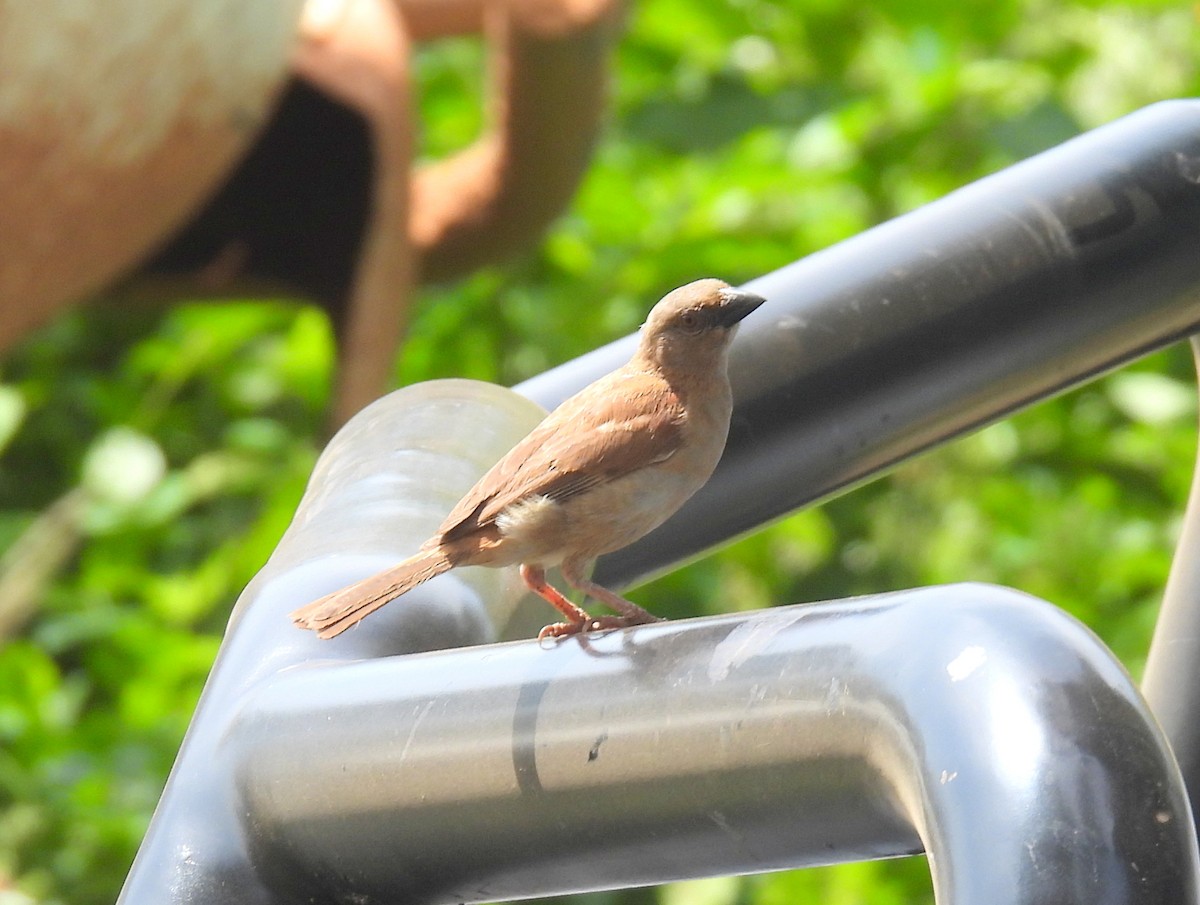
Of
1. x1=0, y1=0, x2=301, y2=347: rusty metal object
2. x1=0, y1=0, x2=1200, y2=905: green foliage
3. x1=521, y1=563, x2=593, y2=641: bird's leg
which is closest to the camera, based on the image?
x1=521, y1=563, x2=593, y2=641: bird's leg

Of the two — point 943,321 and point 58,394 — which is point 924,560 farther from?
point 943,321

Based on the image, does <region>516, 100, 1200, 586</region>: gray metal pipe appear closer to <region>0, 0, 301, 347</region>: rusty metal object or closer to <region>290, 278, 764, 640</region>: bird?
<region>290, 278, 764, 640</region>: bird

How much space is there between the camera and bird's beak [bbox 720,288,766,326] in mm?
1240

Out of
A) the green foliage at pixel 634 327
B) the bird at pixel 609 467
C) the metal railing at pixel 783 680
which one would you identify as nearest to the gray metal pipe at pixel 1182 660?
the metal railing at pixel 783 680

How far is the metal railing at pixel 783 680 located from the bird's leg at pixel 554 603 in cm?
5

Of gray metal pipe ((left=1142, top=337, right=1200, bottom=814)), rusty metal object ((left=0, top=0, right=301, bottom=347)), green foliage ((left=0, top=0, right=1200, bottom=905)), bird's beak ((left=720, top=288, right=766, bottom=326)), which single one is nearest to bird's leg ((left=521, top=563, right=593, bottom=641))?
bird's beak ((left=720, top=288, right=766, bottom=326))

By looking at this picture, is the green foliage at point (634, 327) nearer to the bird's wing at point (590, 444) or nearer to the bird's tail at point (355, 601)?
the bird's wing at point (590, 444)

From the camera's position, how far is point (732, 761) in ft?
2.35

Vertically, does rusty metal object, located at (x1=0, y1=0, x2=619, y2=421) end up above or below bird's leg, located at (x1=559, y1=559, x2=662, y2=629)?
above

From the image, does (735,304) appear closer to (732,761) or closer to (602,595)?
(602,595)

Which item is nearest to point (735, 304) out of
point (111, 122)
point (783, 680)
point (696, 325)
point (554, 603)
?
point (696, 325)

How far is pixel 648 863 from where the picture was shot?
0.77m

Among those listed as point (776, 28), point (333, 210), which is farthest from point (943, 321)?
point (776, 28)

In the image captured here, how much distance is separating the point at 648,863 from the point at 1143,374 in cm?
263
